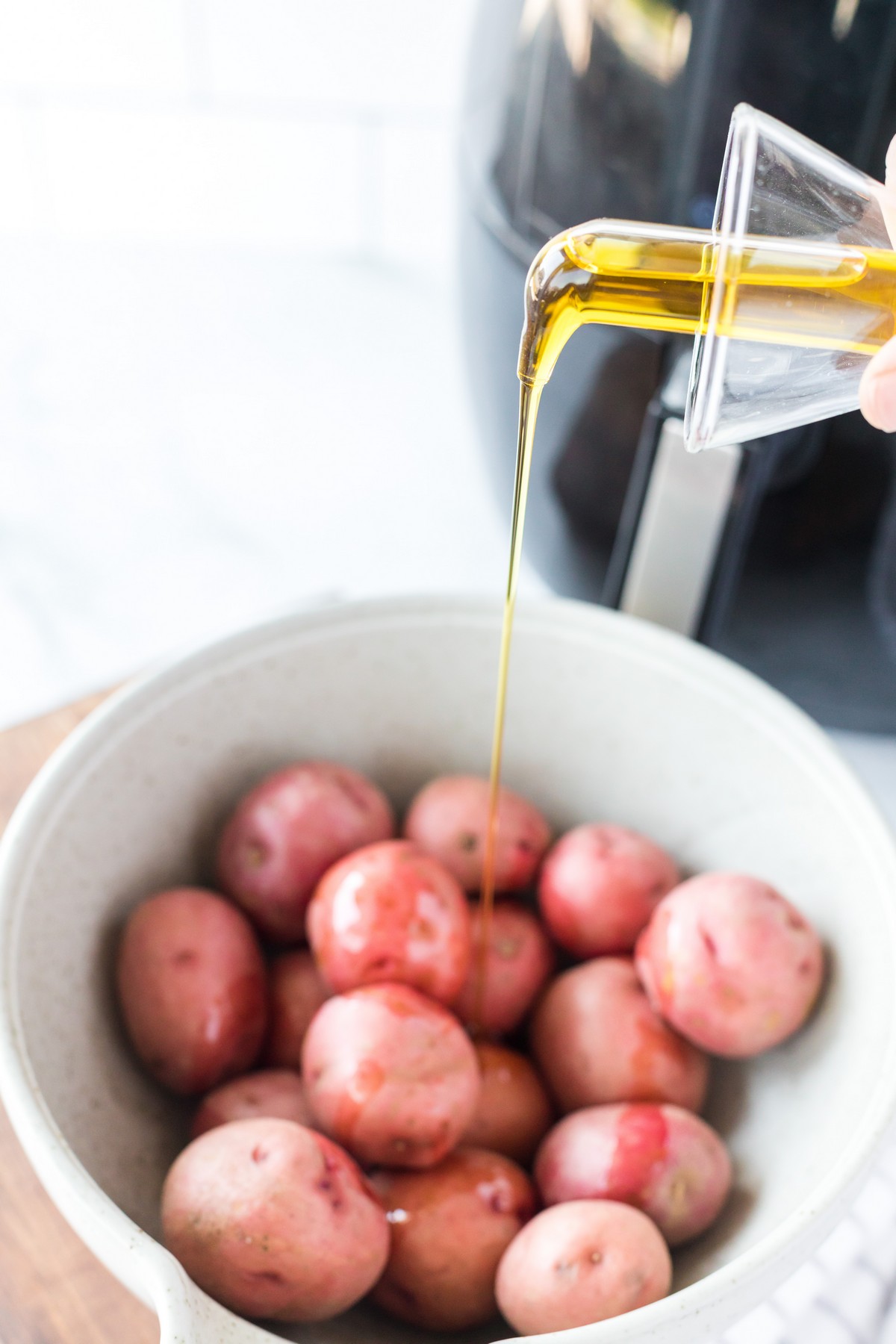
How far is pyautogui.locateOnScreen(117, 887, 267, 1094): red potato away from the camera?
54cm

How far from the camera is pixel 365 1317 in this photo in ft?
1.63

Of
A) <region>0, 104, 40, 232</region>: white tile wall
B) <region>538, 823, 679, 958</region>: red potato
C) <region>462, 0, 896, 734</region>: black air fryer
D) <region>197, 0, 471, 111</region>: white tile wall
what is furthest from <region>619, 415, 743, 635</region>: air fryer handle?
<region>0, 104, 40, 232</region>: white tile wall

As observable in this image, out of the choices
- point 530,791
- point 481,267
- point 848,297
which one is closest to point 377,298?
point 481,267

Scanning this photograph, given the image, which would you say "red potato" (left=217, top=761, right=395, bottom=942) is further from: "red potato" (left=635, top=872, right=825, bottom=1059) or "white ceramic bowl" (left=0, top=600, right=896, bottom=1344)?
"red potato" (left=635, top=872, right=825, bottom=1059)

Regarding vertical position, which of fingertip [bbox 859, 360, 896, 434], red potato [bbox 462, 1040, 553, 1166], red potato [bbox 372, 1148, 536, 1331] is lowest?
red potato [bbox 462, 1040, 553, 1166]

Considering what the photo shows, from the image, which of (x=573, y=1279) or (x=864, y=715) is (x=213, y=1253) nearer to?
(x=573, y=1279)

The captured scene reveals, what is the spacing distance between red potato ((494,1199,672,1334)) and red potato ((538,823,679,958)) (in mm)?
151

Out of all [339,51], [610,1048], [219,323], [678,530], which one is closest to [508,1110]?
[610,1048]

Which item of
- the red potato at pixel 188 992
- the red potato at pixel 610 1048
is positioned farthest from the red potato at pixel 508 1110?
the red potato at pixel 188 992

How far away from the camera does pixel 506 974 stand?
60cm

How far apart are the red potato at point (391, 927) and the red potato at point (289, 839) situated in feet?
0.11

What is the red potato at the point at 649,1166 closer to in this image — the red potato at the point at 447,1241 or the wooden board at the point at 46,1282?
the red potato at the point at 447,1241

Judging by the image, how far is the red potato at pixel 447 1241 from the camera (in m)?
0.48

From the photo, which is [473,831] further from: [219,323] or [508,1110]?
[219,323]
